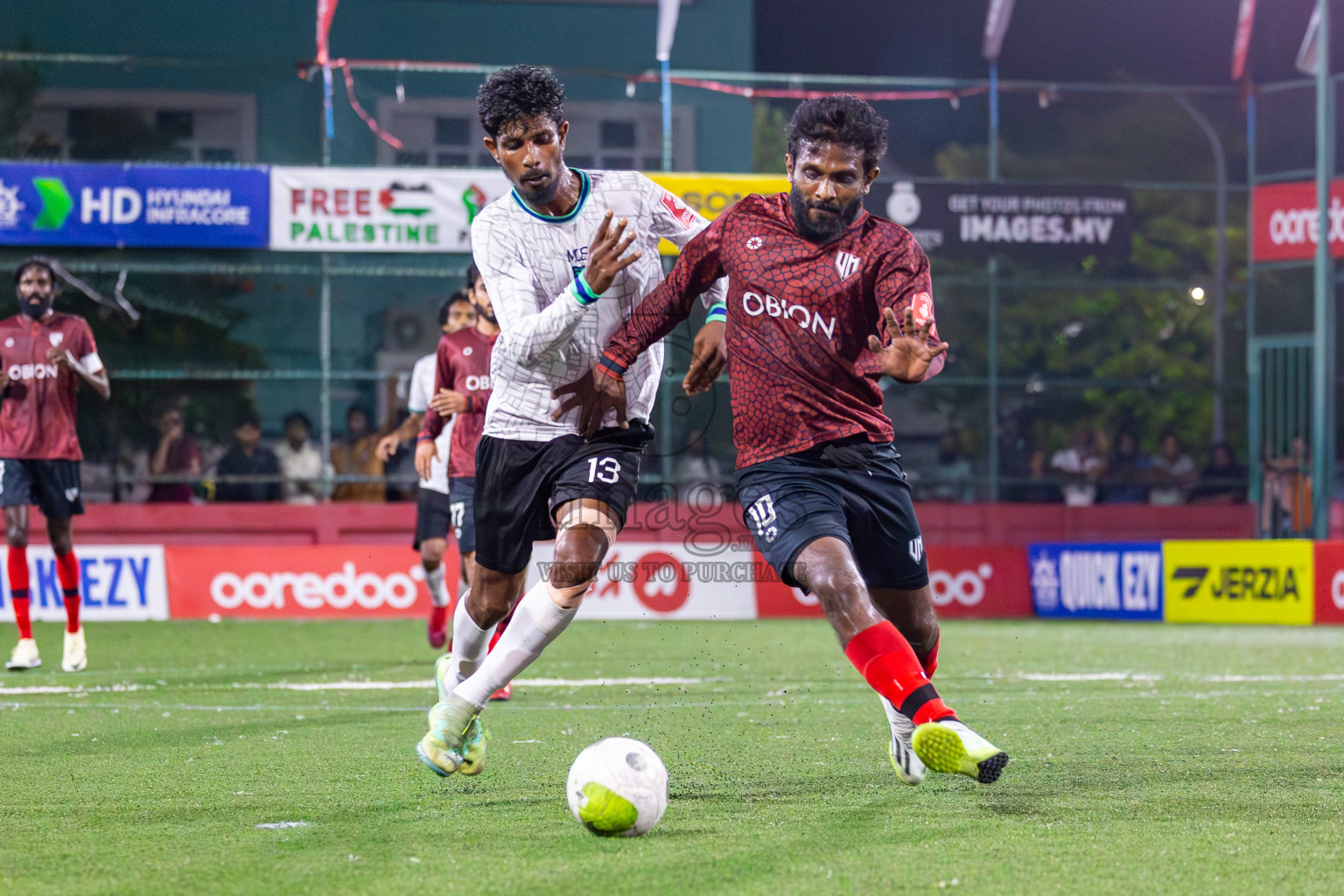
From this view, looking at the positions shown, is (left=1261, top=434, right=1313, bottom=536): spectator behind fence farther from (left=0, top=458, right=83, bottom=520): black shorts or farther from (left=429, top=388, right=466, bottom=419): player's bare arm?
(left=0, top=458, right=83, bottom=520): black shorts

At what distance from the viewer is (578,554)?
16.8 feet

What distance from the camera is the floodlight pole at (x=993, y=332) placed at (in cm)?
1962

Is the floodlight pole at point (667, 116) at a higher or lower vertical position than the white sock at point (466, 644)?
→ higher

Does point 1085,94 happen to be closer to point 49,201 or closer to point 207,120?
point 207,120

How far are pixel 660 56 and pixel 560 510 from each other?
Result: 14.6m

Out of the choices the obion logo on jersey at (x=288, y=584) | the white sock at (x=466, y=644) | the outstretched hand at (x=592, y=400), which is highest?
the outstretched hand at (x=592, y=400)

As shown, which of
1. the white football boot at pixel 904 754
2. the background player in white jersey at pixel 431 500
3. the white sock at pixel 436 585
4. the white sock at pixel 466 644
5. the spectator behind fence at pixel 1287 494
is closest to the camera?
the white football boot at pixel 904 754

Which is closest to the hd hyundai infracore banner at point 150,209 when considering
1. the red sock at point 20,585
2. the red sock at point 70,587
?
the red sock at point 20,585

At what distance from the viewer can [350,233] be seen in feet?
59.4

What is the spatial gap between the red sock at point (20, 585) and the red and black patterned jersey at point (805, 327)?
6803 millimetres

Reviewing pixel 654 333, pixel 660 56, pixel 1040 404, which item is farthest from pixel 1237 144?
pixel 654 333

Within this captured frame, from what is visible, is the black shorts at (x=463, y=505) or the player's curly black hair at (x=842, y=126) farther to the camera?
the black shorts at (x=463, y=505)

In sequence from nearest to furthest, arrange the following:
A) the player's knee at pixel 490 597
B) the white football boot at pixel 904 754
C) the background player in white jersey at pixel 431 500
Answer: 1. the white football boot at pixel 904 754
2. the player's knee at pixel 490 597
3. the background player in white jersey at pixel 431 500

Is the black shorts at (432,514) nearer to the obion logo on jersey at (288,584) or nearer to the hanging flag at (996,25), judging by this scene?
the obion logo on jersey at (288,584)
